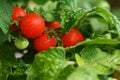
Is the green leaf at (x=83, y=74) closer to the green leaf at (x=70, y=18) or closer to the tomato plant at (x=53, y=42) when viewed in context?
the tomato plant at (x=53, y=42)

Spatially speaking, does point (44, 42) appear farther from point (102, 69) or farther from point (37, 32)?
point (102, 69)

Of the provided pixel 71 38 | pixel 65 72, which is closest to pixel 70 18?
pixel 71 38

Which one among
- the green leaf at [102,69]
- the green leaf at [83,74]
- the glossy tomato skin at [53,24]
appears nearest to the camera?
the green leaf at [83,74]

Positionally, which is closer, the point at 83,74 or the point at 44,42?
the point at 83,74

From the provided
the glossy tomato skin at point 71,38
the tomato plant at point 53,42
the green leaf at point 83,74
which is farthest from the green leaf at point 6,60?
the green leaf at point 83,74

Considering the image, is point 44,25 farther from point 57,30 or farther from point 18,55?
point 18,55
